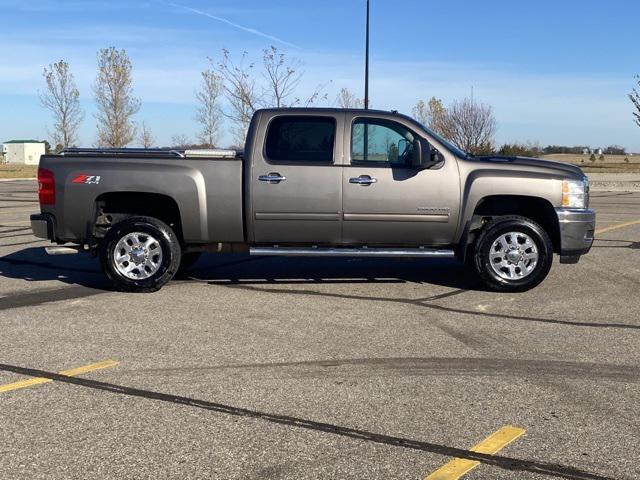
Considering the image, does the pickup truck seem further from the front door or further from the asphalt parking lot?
the asphalt parking lot

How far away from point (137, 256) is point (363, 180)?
2630mm

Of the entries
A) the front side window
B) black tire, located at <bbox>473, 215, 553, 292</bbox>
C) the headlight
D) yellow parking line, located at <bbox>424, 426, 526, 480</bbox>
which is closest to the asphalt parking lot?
yellow parking line, located at <bbox>424, 426, 526, 480</bbox>

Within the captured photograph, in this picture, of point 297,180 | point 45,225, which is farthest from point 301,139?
point 45,225

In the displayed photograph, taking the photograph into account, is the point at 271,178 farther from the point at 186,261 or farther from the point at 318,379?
the point at 318,379

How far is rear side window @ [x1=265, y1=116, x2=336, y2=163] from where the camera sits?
26.7 feet

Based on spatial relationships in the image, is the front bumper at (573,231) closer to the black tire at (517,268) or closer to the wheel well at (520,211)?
the wheel well at (520,211)

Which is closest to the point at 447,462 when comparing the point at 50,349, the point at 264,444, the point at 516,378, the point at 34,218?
the point at 264,444

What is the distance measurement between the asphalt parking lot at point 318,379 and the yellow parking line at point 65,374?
0.11 feet

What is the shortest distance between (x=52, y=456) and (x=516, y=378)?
3026 mm

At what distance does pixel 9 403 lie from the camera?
4.48m

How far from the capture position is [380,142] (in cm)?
820

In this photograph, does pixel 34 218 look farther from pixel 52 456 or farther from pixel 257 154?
pixel 52 456

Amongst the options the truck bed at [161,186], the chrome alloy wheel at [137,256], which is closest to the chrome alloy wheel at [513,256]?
the truck bed at [161,186]

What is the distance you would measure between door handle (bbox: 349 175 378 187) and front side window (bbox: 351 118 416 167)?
204 millimetres
